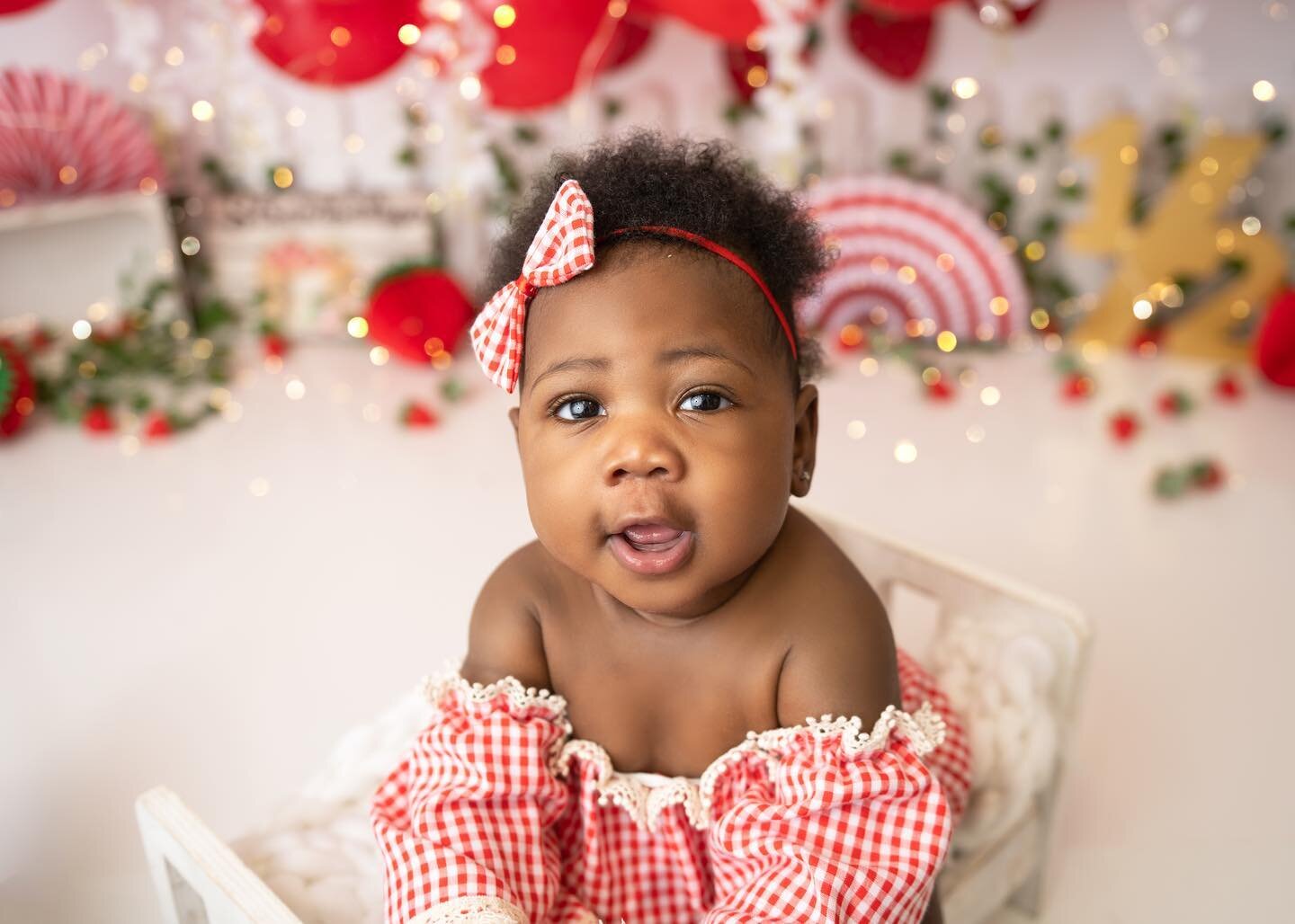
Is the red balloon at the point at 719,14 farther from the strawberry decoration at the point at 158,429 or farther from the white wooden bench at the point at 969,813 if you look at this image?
the strawberry decoration at the point at 158,429

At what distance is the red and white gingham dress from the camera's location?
89cm

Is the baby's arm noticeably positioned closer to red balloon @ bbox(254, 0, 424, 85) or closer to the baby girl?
the baby girl

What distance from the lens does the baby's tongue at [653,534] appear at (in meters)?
0.83

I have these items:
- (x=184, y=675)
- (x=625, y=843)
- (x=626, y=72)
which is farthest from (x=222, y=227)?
(x=625, y=843)

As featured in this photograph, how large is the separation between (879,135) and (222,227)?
126 cm

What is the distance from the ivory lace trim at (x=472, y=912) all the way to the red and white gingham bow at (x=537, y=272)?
361 millimetres

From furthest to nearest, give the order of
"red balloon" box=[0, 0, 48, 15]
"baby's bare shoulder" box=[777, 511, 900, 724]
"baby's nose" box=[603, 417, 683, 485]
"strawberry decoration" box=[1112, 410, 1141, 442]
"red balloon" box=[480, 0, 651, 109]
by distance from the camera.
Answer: "strawberry decoration" box=[1112, 410, 1141, 442]
"red balloon" box=[480, 0, 651, 109]
"red balloon" box=[0, 0, 48, 15]
"baby's bare shoulder" box=[777, 511, 900, 724]
"baby's nose" box=[603, 417, 683, 485]

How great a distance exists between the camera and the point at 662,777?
100 cm

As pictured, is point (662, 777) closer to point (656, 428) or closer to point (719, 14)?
point (656, 428)

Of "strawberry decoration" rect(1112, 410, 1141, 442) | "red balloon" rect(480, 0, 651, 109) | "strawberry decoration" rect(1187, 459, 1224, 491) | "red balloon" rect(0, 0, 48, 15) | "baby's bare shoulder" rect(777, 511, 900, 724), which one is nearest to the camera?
"baby's bare shoulder" rect(777, 511, 900, 724)

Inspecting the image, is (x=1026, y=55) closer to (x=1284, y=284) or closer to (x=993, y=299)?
(x=993, y=299)

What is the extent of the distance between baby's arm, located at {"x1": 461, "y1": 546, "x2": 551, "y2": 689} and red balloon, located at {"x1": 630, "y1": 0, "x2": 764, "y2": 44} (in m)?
1.07

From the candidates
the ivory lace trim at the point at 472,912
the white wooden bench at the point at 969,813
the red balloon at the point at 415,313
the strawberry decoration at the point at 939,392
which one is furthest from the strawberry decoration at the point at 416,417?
the ivory lace trim at the point at 472,912

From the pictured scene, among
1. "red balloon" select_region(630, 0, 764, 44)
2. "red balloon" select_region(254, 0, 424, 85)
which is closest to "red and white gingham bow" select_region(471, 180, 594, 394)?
"red balloon" select_region(630, 0, 764, 44)
